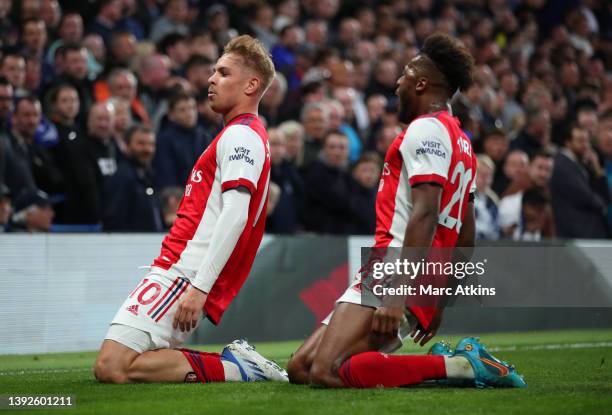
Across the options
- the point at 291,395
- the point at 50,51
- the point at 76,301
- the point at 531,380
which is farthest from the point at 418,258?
the point at 50,51

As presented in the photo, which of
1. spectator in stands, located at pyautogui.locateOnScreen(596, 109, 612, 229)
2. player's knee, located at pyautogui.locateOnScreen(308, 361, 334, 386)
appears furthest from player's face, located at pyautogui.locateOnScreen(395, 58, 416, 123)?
spectator in stands, located at pyautogui.locateOnScreen(596, 109, 612, 229)

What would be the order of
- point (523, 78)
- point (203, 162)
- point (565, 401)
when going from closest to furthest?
point (565, 401) < point (203, 162) < point (523, 78)

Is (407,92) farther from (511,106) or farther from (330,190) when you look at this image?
(511,106)

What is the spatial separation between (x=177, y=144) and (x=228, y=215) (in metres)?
5.37

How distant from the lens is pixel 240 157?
6570 mm

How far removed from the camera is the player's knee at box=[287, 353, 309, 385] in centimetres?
668

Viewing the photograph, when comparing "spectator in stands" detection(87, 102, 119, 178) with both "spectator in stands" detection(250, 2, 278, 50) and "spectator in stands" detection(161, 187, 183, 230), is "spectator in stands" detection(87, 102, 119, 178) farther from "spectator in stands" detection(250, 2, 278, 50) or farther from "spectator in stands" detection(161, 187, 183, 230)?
"spectator in stands" detection(250, 2, 278, 50)

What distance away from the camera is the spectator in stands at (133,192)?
10.9 meters

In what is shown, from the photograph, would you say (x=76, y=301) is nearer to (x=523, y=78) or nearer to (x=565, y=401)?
(x=565, y=401)

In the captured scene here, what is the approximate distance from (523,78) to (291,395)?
15.3 metres

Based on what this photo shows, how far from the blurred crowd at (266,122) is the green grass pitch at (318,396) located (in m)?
3.19

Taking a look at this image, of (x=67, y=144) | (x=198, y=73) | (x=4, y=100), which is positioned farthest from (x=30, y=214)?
(x=198, y=73)

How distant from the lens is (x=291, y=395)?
6.10 metres

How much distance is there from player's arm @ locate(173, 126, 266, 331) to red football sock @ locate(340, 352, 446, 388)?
942mm
